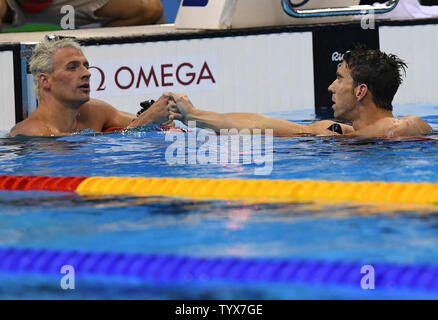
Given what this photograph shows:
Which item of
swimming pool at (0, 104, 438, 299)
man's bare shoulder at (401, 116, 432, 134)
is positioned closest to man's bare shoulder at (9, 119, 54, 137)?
swimming pool at (0, 104, 438, 299)

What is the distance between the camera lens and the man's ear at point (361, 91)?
4512 mm

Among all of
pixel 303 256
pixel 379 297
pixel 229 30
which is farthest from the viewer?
pixel 229 30

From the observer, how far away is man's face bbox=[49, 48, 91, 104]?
5.27 meters

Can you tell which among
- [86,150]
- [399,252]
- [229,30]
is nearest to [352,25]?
[229,30]

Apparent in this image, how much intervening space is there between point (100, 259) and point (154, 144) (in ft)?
8.82

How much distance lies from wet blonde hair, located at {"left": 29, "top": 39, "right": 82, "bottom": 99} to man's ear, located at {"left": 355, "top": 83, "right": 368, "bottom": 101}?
2033mm

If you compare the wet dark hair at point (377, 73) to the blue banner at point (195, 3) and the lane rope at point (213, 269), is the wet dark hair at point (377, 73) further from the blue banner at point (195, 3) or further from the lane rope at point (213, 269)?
the blue banner at point (195, 3)

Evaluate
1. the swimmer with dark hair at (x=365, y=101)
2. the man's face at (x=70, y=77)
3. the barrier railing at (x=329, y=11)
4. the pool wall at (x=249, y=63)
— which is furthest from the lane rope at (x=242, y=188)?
the barrier railing at (x=329, y=11)

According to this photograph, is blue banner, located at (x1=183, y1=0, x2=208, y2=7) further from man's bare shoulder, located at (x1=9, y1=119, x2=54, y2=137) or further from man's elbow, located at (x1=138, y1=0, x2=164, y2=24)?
man's bare shoulder, located at (x1=9, y1=119, x2=54, y2=137)

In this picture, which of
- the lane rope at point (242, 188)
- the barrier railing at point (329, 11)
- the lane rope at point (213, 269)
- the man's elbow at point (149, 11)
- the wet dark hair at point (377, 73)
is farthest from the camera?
the man's elbow at point (149, 11)

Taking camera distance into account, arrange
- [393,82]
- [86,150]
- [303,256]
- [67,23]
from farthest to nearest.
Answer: [67,23], [86,150], [393,82], [303,256]

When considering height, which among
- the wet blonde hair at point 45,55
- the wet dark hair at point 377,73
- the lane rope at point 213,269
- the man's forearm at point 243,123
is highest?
the wet blonde hair at point 45,55

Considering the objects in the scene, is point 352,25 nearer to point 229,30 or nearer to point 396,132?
point 229,30
